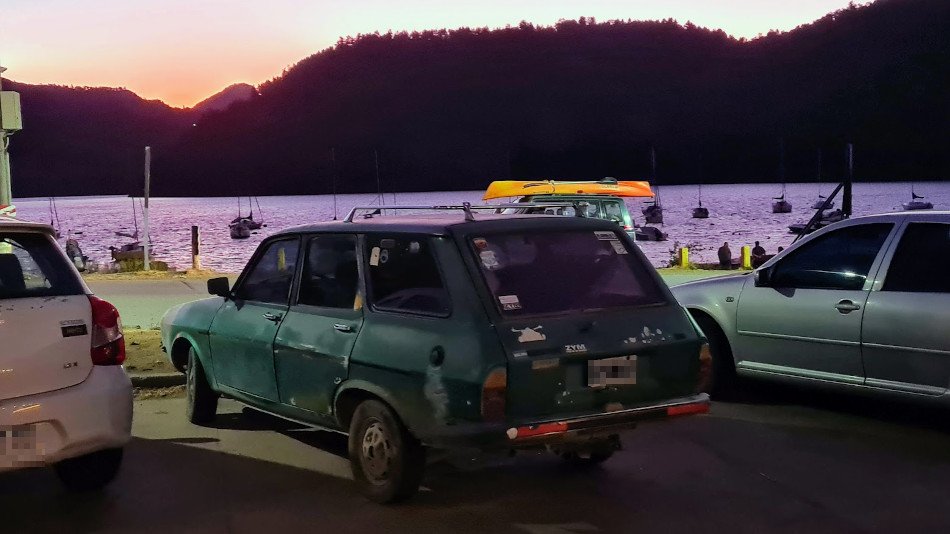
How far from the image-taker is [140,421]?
26.7 feet

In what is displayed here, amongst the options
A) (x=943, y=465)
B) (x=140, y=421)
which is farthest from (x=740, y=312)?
(x=140, y=421)

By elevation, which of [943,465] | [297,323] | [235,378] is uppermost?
[297,323]

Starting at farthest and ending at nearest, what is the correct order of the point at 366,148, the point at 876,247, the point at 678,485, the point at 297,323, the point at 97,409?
1. the point at 366,148
2. the point at 876,247
3. the point at 297,323
4. the point at 678,485
5. the point at 97,409

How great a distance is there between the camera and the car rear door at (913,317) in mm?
7016

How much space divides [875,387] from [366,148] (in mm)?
195020

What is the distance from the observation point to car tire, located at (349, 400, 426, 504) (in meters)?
5.64

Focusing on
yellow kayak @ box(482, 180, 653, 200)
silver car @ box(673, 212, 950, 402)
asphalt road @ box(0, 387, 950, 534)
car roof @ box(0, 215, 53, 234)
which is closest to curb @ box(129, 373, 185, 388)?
asphalt road @ box(0, 387, 950, 534)

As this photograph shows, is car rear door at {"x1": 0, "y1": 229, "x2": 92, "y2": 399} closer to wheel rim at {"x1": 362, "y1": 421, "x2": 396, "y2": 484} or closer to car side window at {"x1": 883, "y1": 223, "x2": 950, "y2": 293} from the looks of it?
wheel rim at {"x1": 362, "y1": 421, "x2": 396, "y2": 484}

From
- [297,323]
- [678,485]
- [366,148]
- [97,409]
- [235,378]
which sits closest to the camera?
[97,409]

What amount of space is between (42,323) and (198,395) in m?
2.53

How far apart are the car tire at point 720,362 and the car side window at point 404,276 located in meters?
3.57

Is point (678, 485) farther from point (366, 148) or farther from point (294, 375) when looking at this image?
point (366, 148)

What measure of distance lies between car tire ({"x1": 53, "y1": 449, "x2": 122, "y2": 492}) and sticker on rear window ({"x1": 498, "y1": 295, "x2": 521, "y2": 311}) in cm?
240

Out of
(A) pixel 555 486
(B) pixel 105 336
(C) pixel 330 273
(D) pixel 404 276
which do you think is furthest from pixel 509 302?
(B) pixel 105 336
